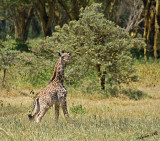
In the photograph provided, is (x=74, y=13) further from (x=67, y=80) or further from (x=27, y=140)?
(x=27, y=140)

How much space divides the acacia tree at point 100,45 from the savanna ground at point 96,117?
1.01 m

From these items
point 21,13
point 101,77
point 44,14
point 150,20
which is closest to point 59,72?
point 101,77

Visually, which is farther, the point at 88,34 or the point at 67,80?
the point at 67,80

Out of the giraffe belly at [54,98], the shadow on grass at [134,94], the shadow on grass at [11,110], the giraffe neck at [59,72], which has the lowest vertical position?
the shadow on grass at [11,110]

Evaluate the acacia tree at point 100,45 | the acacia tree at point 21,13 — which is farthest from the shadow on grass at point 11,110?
the acacia tree at point 21,13

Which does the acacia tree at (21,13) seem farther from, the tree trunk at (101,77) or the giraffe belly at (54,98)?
the giraffe belly at (54,98)

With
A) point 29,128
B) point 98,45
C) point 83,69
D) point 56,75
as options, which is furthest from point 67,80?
point 29,128

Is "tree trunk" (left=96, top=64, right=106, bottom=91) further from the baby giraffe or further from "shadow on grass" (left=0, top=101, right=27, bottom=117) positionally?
the baby giraffe

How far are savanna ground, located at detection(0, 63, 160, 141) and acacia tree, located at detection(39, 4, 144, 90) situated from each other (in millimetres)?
1010

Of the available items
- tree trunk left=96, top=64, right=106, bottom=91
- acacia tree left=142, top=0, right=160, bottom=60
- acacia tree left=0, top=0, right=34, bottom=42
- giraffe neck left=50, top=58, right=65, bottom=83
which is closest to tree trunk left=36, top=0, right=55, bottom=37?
acacia tree left=0, top=0, right=34, bottom=42

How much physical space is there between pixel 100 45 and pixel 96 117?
4.98 meters

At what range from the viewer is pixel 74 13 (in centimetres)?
2369

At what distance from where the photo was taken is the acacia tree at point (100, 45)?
46.5 feet

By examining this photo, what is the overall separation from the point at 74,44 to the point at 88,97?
2211 mm
